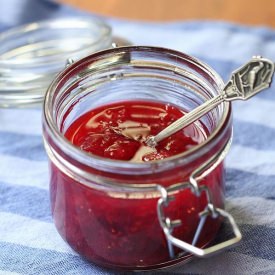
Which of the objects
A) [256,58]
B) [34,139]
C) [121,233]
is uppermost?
[256,58]

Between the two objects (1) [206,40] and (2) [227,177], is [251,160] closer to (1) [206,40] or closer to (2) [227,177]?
(2) [227,177]

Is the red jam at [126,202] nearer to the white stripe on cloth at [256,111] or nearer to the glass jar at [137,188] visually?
the glass jar at [137,188]

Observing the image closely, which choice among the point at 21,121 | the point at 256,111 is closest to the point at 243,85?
the point at 256,111

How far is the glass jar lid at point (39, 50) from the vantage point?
33.8 inches

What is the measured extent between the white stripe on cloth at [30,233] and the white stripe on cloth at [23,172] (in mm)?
56

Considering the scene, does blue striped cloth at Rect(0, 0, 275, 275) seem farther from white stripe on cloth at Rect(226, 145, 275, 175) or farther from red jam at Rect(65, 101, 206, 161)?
red jam at Rect(65, 101, 206, 161)

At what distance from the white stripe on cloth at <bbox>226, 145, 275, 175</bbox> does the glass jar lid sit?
0.25 metres

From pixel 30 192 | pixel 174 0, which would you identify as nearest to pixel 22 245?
pixel 30 192

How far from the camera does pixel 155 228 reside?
0.57 metres

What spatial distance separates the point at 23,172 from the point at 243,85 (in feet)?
1.01

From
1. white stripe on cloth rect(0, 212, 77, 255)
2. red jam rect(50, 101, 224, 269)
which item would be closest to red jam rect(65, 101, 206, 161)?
red jam rect(50, 101, 224, 269)

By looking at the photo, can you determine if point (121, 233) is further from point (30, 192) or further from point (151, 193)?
point (30, 192)

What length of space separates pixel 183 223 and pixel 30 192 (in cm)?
23

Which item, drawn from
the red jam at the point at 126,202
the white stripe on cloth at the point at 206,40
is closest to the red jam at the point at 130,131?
the red jam at the point at 126,202
